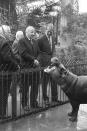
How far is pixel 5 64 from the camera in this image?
611 centimetres

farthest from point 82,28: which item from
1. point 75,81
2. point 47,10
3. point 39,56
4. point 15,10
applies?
point 75,81

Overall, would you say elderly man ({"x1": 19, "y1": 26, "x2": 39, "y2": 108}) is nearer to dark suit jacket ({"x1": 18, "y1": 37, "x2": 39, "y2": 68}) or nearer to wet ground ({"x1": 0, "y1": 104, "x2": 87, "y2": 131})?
dark suit jacket ({"x1": 18, "y1": 37, "x2": 39, "y2": 68})

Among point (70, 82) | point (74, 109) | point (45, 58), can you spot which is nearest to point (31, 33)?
point (45, 58)

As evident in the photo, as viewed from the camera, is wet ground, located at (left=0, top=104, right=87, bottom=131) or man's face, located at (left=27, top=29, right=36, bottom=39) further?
man's face, located at (left=27, top=29, right=36, bottom=39)

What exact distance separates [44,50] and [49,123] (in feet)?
7.51

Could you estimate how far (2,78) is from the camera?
5.96 m

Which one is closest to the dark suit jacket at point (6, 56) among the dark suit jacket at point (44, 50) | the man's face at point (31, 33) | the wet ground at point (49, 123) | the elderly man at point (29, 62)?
the elderly man at point (29, 62)

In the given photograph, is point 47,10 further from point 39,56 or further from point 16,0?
point 39,56

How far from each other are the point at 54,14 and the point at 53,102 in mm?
10833

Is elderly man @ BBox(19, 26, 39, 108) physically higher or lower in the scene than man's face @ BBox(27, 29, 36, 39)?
lower

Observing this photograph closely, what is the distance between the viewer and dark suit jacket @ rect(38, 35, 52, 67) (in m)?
7.42

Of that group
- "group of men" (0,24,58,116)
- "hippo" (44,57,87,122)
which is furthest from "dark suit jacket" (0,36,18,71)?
"hippo" (44,57,87,122)

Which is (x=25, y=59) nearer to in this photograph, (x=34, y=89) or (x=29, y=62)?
(x=29, y=62)

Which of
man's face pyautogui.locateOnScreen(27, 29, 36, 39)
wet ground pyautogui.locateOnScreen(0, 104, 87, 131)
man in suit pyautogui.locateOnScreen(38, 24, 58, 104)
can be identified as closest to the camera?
wet ground pyautogui.locateOnScreen(0, 104, 87, 131)
